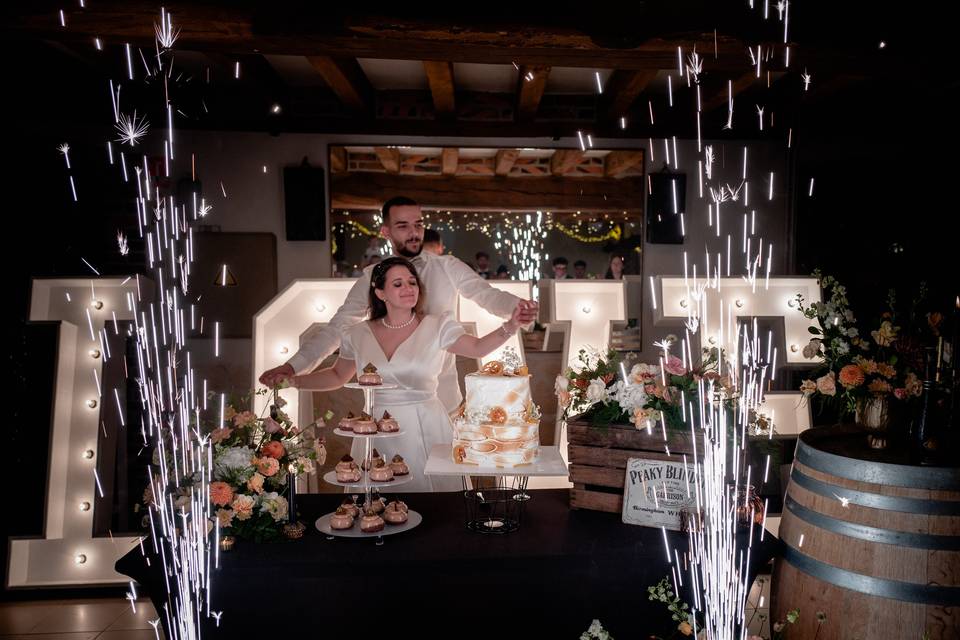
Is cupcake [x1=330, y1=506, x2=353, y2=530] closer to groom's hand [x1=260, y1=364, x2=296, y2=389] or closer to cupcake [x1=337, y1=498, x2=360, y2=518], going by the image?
cupcake [x1=337, y1=498, x2=360, y2=518]

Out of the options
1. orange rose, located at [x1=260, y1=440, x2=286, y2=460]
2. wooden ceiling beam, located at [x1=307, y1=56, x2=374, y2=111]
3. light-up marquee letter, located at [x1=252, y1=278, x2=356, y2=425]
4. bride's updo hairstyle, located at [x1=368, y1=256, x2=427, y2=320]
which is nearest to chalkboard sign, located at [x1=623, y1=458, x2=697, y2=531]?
orange rose, located at [x1=260, y1=440, x2=286, y2=460]

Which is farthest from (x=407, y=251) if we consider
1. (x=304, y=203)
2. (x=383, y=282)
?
(x=304, y=203)

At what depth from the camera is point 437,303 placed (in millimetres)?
3389

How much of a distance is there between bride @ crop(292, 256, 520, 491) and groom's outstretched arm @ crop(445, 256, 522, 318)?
0.37 metres

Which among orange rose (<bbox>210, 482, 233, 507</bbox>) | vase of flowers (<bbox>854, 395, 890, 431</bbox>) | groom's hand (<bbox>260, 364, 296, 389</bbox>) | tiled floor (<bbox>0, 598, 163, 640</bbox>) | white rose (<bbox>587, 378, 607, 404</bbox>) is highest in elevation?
groom's hand (<bbox>260, 364, 296, 389</bbox>)

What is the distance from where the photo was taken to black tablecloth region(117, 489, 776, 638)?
181 centimetres

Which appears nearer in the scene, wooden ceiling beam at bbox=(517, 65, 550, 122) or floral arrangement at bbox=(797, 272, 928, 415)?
floral arrangement at bbox=(797, 272, 928, 415)

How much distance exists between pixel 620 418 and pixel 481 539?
0.56 meters

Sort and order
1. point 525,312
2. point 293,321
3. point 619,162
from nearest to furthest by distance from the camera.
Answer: point 525,312 < point 293,321 < point 619,162

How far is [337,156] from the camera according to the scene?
691 cm

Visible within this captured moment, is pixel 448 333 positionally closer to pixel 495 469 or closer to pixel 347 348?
pixel 347 348

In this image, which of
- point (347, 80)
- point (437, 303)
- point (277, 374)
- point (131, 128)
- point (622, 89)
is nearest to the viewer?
point (277, 374)

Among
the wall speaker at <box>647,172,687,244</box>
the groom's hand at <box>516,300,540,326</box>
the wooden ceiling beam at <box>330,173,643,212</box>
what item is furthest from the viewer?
the wooden ceiling beam at <box>330,173,643,212</box>

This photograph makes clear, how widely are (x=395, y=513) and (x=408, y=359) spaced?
0.93 m
